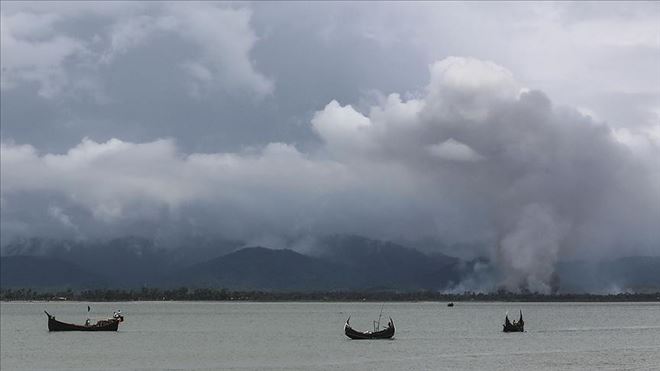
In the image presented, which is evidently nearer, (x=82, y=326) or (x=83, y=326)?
(x=82, y=326)

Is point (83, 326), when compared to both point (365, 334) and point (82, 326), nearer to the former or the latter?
point (82, 326)

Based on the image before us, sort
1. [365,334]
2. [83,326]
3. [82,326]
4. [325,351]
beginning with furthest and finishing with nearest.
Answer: [83,326] → [82,326] → [365,334] → [325,351]

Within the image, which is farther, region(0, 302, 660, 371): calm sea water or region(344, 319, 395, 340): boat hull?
region(344, 319, 395, 340): boat hull

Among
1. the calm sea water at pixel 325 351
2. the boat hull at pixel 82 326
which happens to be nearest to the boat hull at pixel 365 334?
the calm sea water at pixel 325 351

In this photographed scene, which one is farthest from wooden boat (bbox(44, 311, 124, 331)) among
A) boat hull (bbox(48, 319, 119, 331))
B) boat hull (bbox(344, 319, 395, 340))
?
boat hull (bbox(344, 319, 395, 340))

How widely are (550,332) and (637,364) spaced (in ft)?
227

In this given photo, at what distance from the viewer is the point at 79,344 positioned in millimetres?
124312

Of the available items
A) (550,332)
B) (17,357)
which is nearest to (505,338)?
(550,332)

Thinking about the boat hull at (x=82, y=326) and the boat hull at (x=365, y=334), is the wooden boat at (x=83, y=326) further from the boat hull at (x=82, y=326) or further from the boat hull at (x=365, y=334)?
the boat hull at (x=365, y=334)

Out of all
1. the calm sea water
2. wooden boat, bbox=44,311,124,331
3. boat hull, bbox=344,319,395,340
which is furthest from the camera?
wooden boat, bbox=44,311,124,331

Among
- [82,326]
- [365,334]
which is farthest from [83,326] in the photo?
[365,334]

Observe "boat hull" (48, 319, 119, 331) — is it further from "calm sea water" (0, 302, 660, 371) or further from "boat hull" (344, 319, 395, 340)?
"boat hull" (344, 319, 395, 340)

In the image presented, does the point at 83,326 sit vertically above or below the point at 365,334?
above

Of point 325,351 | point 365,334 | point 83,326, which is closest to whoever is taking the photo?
point 325,351
